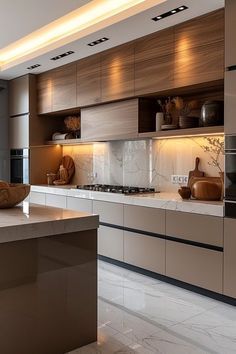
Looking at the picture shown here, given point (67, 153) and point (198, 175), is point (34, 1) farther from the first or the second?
point (67, 153)

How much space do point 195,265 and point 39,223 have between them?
173cm

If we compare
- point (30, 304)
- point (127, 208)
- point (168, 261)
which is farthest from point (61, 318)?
point (127, 208)

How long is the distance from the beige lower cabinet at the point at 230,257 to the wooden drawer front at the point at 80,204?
5.77 feet

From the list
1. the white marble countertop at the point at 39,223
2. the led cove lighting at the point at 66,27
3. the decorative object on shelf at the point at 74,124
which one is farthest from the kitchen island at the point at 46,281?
the decorative object on shelf at the point at 74,124

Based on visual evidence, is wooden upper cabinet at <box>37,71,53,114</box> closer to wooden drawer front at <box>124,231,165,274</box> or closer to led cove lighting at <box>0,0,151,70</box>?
led cove lighting at <box>0,0,151,70</box>

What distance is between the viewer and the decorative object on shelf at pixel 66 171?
5.50 meters

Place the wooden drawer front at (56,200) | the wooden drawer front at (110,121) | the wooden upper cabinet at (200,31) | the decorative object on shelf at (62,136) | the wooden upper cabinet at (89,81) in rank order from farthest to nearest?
the decorative object on shelf at (62,136), the wooden drawer front at (56,200), the wooden upper cabinet at (89,81), the wooden drawer front at (110,121), the wooden upper cabinet at (200,31)

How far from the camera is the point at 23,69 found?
5176mm

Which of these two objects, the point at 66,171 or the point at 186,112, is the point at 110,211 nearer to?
the point at 186,112

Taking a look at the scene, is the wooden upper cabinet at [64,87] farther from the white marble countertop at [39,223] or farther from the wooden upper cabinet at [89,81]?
the white marble countertop at [39,223]

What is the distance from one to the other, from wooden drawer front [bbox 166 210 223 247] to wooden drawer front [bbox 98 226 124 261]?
28.1 inches

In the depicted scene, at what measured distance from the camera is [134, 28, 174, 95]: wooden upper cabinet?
3.56 m

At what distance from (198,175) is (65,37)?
2.14 metres

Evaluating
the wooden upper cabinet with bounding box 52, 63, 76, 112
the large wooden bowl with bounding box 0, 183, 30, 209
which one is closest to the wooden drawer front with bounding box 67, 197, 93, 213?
the wooden upper cabinet with bounding box 52, 63, 76, 112
